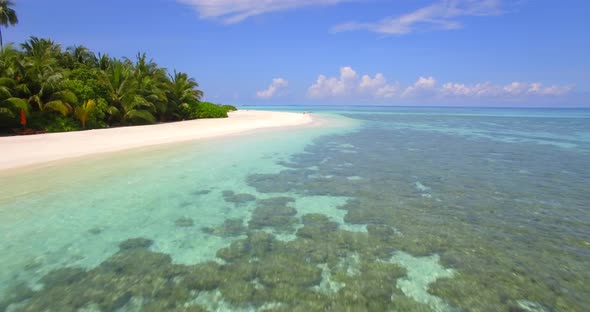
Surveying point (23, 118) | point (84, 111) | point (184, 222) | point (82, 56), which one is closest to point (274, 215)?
point (184, 222)

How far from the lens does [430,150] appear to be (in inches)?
658

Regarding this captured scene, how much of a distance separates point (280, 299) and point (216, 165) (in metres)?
9.15

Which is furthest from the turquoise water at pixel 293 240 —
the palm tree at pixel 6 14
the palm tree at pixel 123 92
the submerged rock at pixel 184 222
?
the palm tree at pixel 6 14

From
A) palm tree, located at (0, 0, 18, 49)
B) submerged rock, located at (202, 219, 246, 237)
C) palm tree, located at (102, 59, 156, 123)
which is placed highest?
palm tree, located at (0, 0, 18, 49)

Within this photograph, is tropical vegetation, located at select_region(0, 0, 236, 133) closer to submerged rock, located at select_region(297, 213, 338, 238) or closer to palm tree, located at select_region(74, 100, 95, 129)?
palm tree, located at select_region(74, 100, 95, 129)

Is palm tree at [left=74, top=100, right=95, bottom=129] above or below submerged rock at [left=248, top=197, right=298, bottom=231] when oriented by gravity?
above

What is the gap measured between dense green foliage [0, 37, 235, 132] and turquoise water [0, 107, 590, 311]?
9975 millimetres

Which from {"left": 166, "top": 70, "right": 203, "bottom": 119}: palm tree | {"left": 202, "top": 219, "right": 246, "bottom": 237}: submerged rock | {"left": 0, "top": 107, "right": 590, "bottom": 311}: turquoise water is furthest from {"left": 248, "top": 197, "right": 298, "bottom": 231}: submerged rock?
{"left": 166, "top": 70, "right": 203, "bottom": 119}: palm tree

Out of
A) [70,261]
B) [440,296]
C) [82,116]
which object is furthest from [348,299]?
[82,116]

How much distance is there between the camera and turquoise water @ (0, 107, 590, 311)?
3.86 m

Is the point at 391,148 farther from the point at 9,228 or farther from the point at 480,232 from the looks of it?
the point at 9,228

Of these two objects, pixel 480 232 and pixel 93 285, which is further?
pixel 480 232

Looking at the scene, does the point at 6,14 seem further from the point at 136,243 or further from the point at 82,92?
the point at 136,243

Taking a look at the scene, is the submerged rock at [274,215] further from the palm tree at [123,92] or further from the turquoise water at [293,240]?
the palm tree at [123,92]
